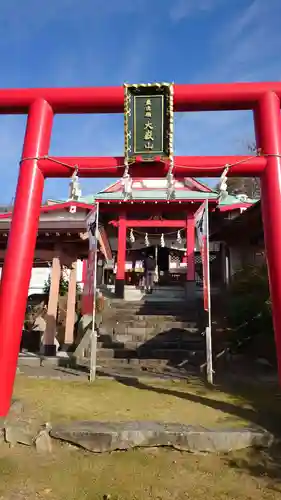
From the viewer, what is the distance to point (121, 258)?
16328 mm

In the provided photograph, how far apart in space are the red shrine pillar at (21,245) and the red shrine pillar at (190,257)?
10.3 meters

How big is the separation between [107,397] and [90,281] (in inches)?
148

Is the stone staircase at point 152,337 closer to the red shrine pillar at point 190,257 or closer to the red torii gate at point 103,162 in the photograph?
the red shrine pillar at point 190,257

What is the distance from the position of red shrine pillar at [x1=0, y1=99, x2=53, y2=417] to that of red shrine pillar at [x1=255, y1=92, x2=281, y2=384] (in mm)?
3788

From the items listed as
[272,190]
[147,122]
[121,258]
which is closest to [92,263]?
[147,122]

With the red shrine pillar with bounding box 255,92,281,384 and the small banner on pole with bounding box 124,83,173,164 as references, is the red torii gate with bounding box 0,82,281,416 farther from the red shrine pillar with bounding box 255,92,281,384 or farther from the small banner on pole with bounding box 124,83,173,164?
the small banner on pole with bounding box 124,83,173,164

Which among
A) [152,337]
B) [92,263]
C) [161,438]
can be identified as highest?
[92,263]

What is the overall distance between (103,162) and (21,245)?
2109 millimetres

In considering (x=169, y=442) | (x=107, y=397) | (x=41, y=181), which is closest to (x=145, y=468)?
(x=169, y=442)

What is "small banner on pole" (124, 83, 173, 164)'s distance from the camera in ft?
20.8

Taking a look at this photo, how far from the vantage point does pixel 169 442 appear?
4215 mm

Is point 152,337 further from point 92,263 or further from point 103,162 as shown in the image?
point 103,162

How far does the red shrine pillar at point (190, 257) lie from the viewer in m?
15.5

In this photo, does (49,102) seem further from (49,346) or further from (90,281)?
(49,346)
